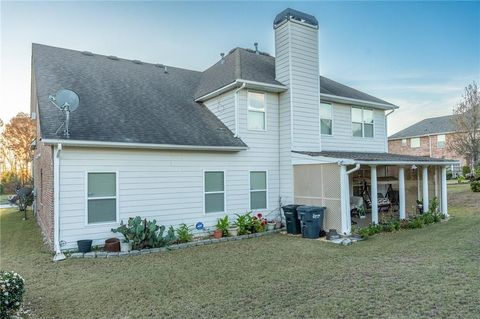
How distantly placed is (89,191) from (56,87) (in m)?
4.20

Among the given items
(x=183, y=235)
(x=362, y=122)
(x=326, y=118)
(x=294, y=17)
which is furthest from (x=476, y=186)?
(x=183, y=235)

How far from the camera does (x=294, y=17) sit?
460 inches

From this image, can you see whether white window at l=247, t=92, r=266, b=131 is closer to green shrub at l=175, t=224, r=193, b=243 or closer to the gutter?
the gutter

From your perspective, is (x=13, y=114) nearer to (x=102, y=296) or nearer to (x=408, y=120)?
(x=102, y=296)

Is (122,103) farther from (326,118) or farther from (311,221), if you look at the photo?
(326,118)

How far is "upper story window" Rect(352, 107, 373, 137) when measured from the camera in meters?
13.9

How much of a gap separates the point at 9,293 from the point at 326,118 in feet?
37.8

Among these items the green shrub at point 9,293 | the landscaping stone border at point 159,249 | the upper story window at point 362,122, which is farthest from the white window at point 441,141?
the green shrub at point 9,293

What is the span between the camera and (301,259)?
7203mm

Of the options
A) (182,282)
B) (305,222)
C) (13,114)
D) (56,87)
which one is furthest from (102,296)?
(13,114)

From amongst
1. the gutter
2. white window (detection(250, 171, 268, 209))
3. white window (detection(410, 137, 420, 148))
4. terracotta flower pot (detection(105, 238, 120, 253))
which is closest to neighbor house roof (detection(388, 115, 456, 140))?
white window (detection(410, 137, 420, 148))

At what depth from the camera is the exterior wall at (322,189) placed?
32.5 feet

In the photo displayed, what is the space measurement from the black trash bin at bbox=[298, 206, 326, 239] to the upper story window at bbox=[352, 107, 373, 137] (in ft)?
18.2

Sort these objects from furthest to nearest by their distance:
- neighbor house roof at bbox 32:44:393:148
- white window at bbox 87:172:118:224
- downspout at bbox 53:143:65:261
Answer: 1. neighbor house roof at bbox 32:44:393:148
2. white window at bbox 87:172:118:224
3. downspout at bbox 53:143:65:261
